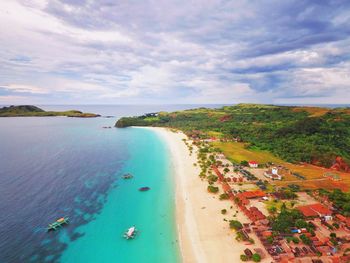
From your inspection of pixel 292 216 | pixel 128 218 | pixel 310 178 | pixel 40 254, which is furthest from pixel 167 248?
pixel 310 178

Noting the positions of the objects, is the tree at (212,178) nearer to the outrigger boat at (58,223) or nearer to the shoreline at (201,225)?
the shoreline at (201,225)

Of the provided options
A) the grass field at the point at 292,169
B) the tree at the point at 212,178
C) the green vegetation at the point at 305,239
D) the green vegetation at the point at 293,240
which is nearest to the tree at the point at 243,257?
the green vegetation at the point at 293,240

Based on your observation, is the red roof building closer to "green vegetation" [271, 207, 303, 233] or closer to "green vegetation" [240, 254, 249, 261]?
"green vegetation" [271, 207, 303, 233]

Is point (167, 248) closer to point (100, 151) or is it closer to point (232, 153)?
point (232, 153)

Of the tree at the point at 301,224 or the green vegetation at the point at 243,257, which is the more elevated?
the tree at the point at 301,224

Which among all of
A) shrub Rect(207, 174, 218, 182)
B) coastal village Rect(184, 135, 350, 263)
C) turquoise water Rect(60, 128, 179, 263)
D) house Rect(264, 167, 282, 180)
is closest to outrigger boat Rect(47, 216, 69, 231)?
turquoise water Rect(60, 128, 179, 263)

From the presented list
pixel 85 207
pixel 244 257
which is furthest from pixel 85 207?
pixel 244 257
